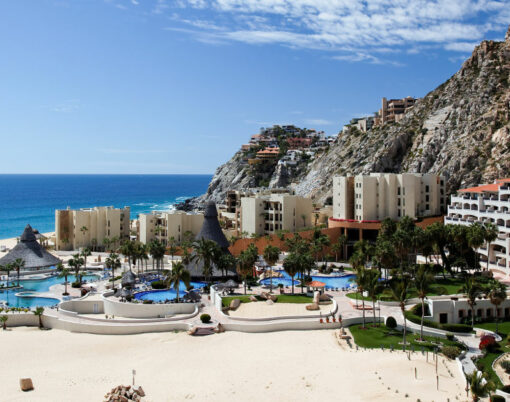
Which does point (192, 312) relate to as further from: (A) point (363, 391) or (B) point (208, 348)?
(A) point (363, 391)

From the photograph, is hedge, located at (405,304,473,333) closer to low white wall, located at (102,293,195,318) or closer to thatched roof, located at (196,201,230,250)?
low white wall, located at (102,293,195,318)

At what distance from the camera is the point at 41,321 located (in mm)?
43375

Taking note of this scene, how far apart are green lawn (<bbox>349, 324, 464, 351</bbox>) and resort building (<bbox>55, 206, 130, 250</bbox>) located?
5226 cm

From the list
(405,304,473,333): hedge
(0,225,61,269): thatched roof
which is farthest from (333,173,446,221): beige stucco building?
(0,225,61,269): thatched roof

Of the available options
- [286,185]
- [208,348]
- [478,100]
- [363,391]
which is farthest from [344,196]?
[286,185]

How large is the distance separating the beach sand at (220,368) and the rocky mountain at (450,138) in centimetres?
5561

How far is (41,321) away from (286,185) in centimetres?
9894

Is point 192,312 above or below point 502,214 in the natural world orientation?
below

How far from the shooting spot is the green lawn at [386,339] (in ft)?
114

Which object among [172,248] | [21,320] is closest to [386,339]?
[21,320]

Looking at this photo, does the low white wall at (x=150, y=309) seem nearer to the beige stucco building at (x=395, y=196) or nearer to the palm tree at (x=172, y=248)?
the palm tree at (x=172, y=248)

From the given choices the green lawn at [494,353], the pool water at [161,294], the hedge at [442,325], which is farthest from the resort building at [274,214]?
the green lawn at [494,353]

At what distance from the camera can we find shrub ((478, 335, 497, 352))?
33.8 meters

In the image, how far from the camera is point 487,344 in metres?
34.0
